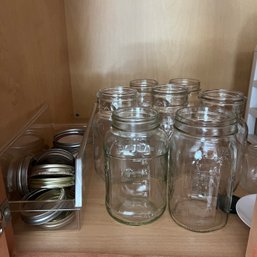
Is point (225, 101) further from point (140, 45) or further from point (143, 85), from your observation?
point (140, 45)

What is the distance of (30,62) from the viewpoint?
1.88 feet

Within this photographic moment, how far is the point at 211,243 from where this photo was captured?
427mm

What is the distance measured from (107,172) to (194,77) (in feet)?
1.69

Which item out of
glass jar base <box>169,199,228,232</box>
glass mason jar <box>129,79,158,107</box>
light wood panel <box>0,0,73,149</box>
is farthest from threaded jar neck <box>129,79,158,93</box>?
glass jar base <box>169,199,228,232</box>

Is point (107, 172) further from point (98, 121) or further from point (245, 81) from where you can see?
point (245, 81)

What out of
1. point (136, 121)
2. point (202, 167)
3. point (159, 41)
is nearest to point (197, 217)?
point (202, 167)

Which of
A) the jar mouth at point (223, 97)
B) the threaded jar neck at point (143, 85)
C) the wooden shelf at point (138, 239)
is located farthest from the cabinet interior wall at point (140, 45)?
the wooden shelf at point (138, 239)

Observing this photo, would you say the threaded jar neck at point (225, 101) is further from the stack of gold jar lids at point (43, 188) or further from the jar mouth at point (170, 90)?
the stack of gold jar lids at point (43, 188)

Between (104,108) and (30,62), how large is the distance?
19 centimetres

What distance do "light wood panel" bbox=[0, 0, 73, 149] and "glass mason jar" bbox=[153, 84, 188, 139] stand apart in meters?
0.27

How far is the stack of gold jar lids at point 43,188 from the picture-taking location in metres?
0.45

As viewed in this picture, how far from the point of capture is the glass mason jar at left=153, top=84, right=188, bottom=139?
2.01 ft

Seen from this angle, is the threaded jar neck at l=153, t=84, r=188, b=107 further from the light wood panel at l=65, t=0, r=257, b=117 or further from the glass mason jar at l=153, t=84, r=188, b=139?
the light wood panel at l=65, t=0, r=257, b=117

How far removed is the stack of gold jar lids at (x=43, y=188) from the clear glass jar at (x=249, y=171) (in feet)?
1.14
